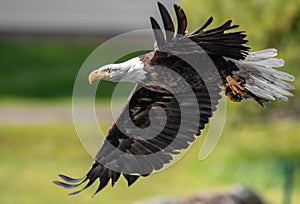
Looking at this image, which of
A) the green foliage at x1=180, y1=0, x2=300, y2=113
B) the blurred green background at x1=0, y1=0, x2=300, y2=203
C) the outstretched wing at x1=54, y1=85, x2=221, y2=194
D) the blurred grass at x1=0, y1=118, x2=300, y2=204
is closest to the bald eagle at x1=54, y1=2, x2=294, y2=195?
the outstretched wing at x1=54, y1=85, x2=221, y2=194

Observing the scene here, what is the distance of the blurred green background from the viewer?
10852 mm

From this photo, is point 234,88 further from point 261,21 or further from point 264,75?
point 261,21

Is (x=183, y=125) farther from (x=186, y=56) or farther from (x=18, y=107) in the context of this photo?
(x=18, y=107)

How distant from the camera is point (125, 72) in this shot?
20.5 feet

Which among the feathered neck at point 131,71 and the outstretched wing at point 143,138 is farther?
the outstretched wing at point 143,138

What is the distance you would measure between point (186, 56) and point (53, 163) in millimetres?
7544

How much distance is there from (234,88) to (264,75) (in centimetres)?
23

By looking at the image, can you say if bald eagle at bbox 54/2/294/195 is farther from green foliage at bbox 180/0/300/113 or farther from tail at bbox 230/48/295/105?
green foliage at bbox 180/0/300/113

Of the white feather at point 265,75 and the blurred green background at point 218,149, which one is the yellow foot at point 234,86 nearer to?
the white feather at point 265,75

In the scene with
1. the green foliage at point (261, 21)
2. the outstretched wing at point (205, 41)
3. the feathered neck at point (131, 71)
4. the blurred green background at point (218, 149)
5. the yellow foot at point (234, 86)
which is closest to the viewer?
the outstretched wing at point (205, 41)

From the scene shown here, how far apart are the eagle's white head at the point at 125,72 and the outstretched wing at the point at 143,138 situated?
0.42m

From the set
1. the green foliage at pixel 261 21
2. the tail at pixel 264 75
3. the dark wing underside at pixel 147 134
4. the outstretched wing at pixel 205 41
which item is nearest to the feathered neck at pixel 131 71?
the outstretched wing at pixel 205 41

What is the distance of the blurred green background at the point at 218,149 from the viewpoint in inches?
427

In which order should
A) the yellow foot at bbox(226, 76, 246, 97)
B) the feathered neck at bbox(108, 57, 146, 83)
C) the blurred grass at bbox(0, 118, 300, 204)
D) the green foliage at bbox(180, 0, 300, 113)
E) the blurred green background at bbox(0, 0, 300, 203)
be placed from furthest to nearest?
1. the blurred grass at bbox(0, 118, 300, 204)
2. the blurred green background at bbox(0, 0, 300, 203)
3. the green foliage at bbox(180, 0, 300, 113)
4. the yellow foot at bbox(226, 76, 246, 97)
5. the feathered neck at bbox(108, 57, 146, 83)
